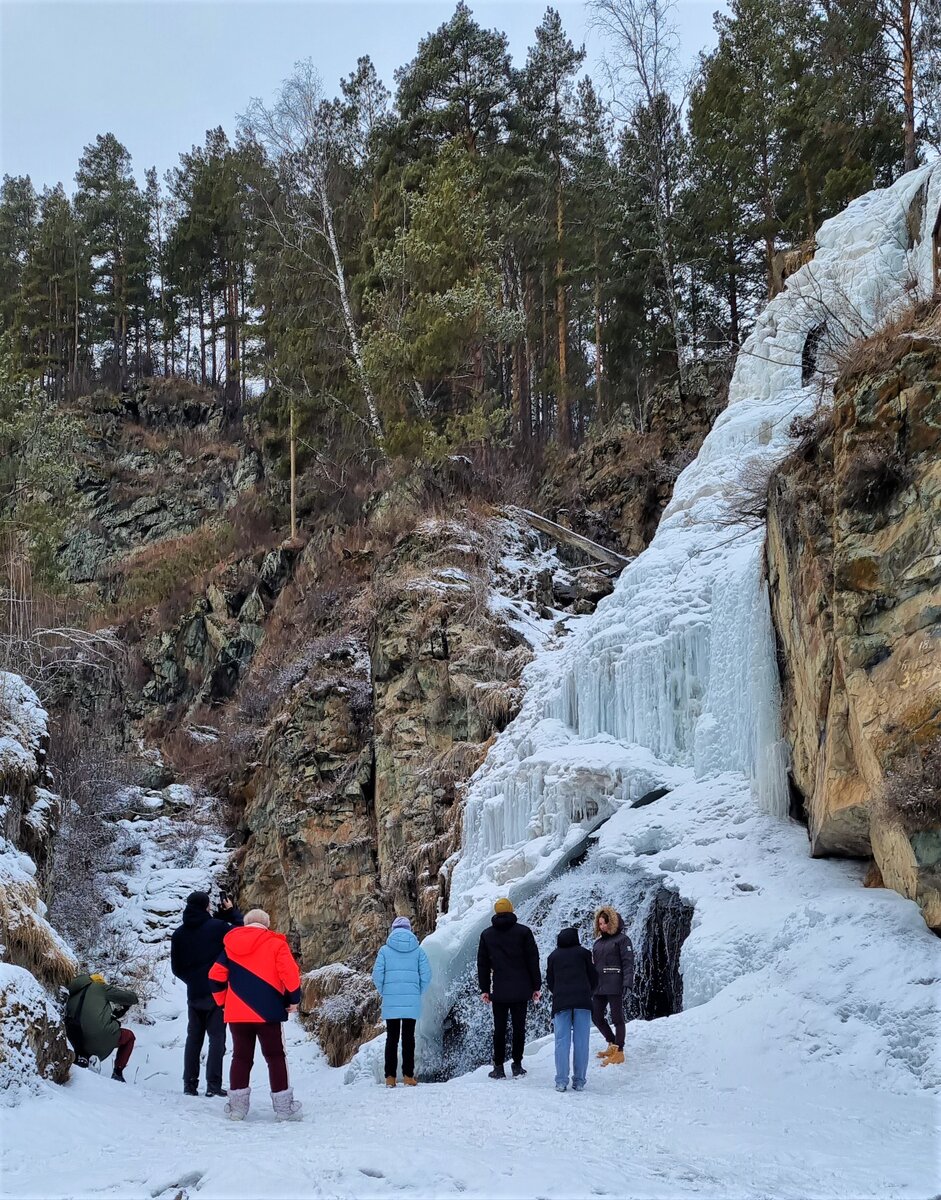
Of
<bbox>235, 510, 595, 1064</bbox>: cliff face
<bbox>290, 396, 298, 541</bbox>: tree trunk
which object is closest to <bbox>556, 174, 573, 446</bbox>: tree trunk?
<bbox>290, 396, 298, 541</bbox>: tree trunk

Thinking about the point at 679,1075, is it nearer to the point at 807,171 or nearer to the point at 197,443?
the point at 807,171

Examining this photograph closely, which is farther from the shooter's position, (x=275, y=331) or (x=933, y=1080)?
(x=275, y=331)

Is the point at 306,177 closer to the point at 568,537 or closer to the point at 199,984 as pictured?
the point at 568,537

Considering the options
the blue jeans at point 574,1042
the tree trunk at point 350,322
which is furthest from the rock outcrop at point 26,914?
the tree trunk at point 350,322

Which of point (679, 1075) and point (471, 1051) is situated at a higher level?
point (679, 1075)

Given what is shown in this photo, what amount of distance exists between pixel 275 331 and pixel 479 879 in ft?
67.4

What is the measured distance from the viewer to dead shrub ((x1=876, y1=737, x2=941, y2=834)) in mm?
7270

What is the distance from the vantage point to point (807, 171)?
24297 millimetres

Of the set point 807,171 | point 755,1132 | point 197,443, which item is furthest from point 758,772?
point 197,443

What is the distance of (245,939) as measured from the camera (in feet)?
21.9

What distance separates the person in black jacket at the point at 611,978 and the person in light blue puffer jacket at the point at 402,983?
1.33 meters

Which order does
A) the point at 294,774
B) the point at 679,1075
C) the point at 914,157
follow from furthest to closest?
the point at 914,157 → the point at 294,774 → the point at 679,1075

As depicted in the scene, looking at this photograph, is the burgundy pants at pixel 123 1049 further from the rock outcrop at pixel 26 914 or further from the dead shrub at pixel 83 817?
the dead shrub at pixel 83 817

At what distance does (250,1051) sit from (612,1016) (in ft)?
9.35
